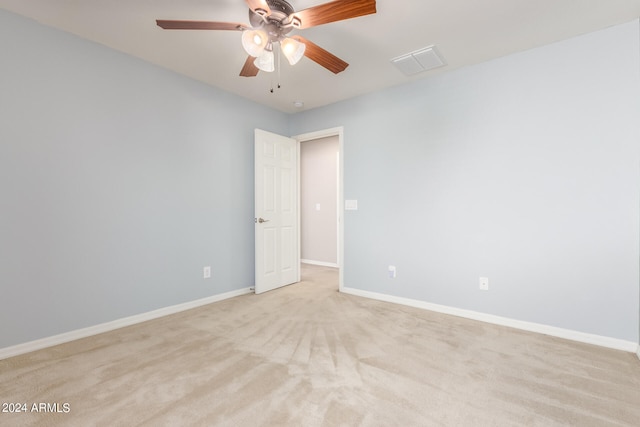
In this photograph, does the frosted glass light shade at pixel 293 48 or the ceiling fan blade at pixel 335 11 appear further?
the frosted glass light shade at pixel 293 48

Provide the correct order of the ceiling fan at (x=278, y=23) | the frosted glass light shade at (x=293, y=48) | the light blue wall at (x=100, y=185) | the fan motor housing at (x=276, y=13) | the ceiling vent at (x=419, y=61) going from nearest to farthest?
the ceiling fan at (x=278, y=23), the fan motor housing at (x=276, y=13), the frosted glass light shade at (x=293, y=48), the light blue wall at (x=100, y=185), the ceiling vent at (x=419, y=61)

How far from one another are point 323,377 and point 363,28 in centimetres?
264

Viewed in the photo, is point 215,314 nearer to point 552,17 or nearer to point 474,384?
point 474,384

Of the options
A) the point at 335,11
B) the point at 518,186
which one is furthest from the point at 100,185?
the point at 518,186

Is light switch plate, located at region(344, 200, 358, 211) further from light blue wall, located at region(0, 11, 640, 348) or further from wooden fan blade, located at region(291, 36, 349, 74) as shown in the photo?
wooden fan blade, located at region(291, 36, 349, 74)

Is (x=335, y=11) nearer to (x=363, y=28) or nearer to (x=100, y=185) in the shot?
(x=363, y=28)

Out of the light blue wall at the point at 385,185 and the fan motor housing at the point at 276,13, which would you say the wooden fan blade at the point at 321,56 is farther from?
the light blue wall at the point at 385,185

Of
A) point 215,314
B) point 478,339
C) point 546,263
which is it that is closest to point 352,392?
point 478,339

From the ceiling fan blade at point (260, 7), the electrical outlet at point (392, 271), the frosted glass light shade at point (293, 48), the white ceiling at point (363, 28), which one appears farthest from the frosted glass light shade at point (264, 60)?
the electrical outlet at point (392, 271)

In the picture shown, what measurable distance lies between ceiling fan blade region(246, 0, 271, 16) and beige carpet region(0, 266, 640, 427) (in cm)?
233

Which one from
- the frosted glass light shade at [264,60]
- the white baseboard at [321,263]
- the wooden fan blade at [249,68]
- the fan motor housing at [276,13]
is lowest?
the white baseboard at [321,263]

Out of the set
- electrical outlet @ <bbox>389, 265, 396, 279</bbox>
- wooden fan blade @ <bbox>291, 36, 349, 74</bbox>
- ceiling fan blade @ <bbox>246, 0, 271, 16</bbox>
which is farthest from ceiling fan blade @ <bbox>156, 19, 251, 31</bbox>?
electrical outlet @ <bbox>389, 265, 396, 279</bbox>

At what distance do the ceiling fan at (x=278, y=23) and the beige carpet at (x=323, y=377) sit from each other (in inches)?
83.2

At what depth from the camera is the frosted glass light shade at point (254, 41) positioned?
5.94 feet
